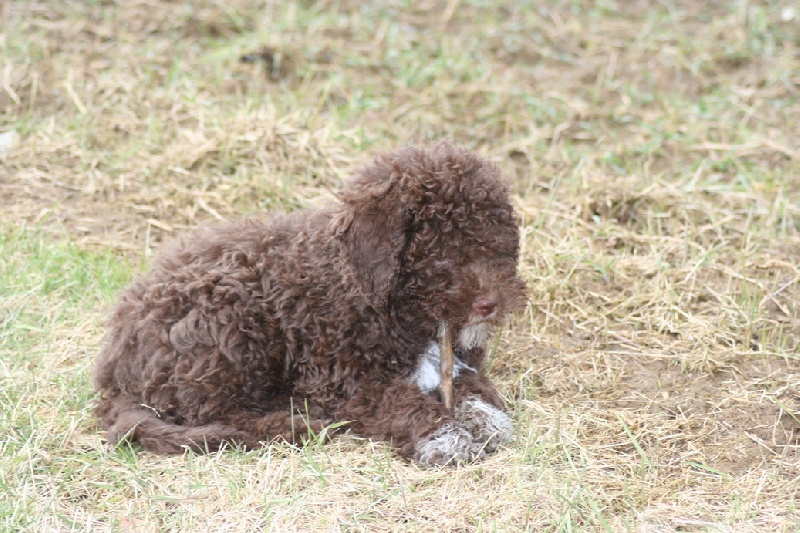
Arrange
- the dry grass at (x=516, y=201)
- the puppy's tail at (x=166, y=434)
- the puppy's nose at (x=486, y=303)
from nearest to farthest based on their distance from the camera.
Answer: the dry grass at (x=516, y=201)
the puppy's nose at (x=486, y=303)
the puppy's tail at (x=166, y=434)

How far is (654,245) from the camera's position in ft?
21.9

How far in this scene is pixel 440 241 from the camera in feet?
15.4

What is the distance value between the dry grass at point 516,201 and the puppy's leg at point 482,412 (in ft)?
0.33

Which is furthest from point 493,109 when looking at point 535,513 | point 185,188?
point 535,513

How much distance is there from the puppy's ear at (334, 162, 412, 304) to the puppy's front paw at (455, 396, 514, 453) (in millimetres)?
637

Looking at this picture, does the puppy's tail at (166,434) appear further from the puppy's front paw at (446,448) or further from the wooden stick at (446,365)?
the wooden stick at (446,365)

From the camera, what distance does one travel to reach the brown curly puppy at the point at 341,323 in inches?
184

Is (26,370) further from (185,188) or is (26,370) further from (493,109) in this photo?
(493,109)

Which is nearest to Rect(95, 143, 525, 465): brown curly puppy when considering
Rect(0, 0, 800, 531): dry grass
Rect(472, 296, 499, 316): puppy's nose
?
Rect(472, 296, 499, 316): puppy's nose

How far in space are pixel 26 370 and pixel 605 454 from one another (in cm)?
294

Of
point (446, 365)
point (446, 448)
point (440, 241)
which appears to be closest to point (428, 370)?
point (446, 365)

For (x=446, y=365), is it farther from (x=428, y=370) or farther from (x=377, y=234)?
(x=377, y=234)

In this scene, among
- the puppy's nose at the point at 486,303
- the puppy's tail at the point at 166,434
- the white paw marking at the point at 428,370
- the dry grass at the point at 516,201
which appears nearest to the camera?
the dry grass at the point at 516,201

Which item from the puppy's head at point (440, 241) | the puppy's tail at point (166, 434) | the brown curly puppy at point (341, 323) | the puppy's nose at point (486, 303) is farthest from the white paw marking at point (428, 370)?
the puppy's tail at point (166, 434)
